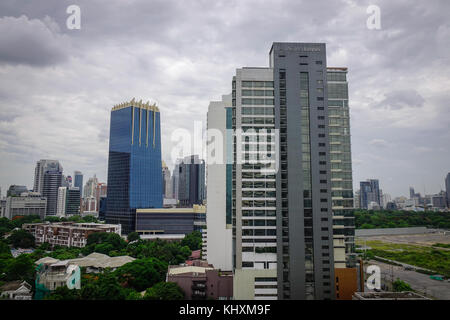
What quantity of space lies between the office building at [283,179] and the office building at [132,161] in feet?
86.1

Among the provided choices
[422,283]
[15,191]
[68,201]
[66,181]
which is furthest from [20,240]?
[66,181]

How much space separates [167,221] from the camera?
115 ft

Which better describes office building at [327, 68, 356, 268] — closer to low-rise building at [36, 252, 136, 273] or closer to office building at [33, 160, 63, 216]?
A: low-rise building at [36, 252, 136, 273]

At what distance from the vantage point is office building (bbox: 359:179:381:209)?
56.9 meters

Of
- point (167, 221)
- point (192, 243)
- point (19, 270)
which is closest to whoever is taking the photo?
point (19, 270)

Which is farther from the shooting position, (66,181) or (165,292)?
(66,181)

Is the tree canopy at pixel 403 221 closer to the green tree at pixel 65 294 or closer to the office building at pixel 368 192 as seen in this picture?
the office building at pixel 368 192

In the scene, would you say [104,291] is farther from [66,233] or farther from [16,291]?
[66,233]

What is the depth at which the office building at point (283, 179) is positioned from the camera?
39.0 ft

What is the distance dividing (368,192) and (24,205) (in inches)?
2353

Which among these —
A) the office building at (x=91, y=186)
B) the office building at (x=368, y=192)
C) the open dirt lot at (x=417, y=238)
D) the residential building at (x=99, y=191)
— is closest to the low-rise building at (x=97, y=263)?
the open dirt lot at (x=417, y=238)

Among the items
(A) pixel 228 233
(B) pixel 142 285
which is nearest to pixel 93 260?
(B) pixel 142 285

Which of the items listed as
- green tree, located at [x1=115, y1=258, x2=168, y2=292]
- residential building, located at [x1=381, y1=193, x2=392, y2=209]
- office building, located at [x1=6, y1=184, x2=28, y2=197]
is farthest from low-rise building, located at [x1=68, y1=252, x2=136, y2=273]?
residential building, located at [x1=381, y1=193, x2=392, y2=209]

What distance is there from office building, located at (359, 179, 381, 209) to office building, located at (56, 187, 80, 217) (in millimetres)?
53379
